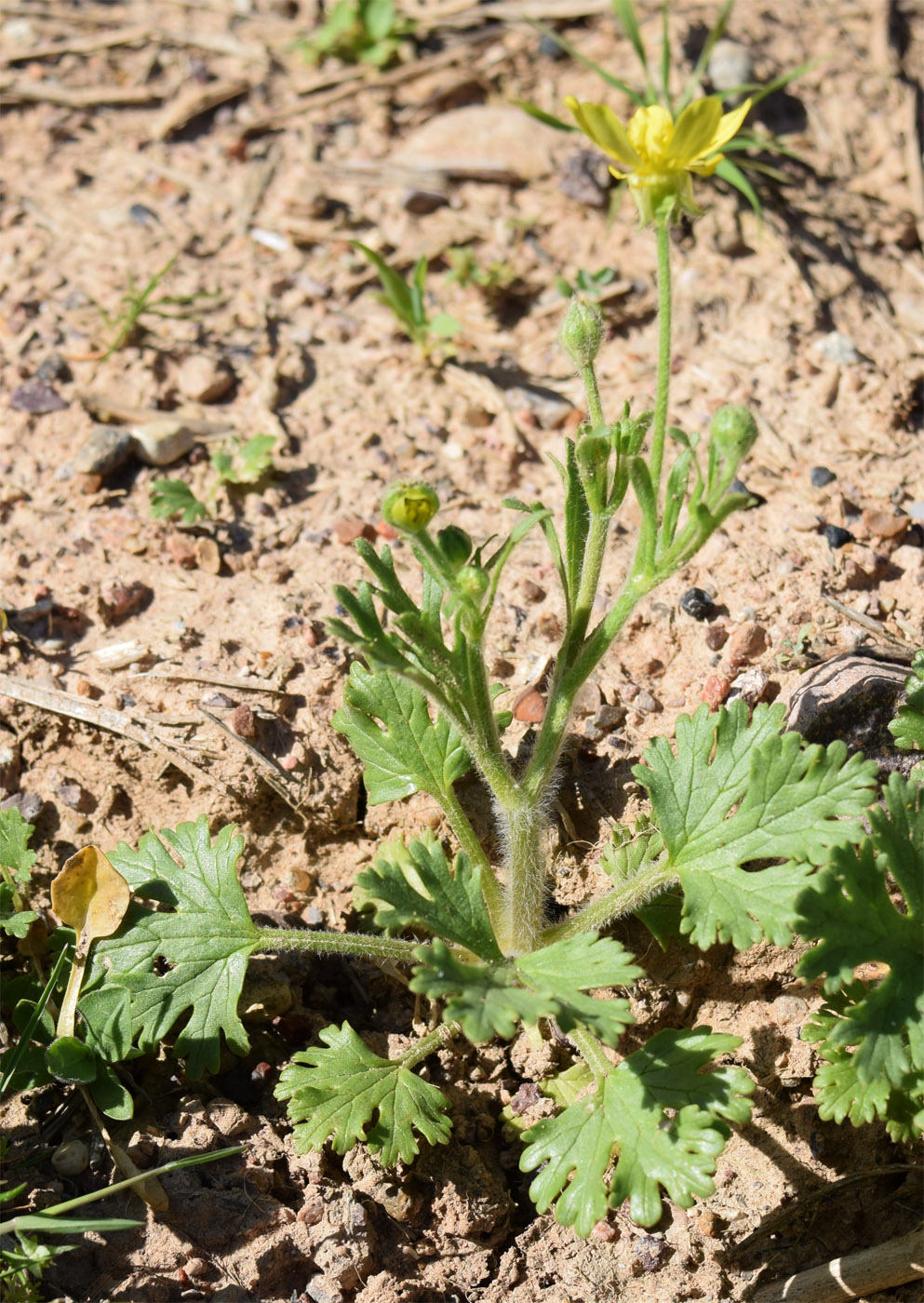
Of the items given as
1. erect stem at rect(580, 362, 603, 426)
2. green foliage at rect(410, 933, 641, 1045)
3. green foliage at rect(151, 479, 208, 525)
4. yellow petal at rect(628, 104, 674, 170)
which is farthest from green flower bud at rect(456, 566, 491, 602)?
green foliage at rect(151, 479, 208, 525)

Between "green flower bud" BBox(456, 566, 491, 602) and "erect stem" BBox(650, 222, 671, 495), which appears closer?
"green flower bud" BBox(456, 566, 491, 602)

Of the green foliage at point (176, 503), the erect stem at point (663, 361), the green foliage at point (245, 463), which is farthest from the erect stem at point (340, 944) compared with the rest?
the green foliage at point (245, 463)

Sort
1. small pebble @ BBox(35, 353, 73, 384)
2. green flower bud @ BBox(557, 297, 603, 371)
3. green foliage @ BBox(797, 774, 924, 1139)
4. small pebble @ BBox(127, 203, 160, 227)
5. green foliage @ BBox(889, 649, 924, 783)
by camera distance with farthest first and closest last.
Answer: small pebble @ BBox(127, 203, 160, 227) → small pebble @ BBox(35, 353, 73, 384) → green foliage @ BBox(889, 649, 924, 783) → green flower bud @ BBox(557, 297, 603, 371) → green foliage @ BBox(797, 774, 924, 1139)

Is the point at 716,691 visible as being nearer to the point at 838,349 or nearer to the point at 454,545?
the point at 454,545

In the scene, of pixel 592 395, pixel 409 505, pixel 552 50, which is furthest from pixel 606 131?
pixel 552 50

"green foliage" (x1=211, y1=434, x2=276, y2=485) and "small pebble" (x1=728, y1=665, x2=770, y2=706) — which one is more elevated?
"green foliage" (x1=211, y1=434, x2=276, y2=485)

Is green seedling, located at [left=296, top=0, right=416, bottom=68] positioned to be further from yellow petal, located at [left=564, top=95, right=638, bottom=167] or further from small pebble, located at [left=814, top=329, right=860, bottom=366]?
yellow petal, located at [left=564, top=95, right=638, bottom=167]

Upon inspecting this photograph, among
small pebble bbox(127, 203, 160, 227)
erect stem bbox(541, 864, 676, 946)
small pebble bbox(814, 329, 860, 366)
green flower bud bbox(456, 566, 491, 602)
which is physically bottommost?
erect stem bbox(541, 864, 676, 946)

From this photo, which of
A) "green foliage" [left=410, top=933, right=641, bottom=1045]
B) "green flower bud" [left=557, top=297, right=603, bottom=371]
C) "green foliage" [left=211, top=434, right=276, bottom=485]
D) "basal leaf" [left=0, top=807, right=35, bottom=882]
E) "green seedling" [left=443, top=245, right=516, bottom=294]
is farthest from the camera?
"green seedling" [left=443, top=245, right=516, bottom=294]
